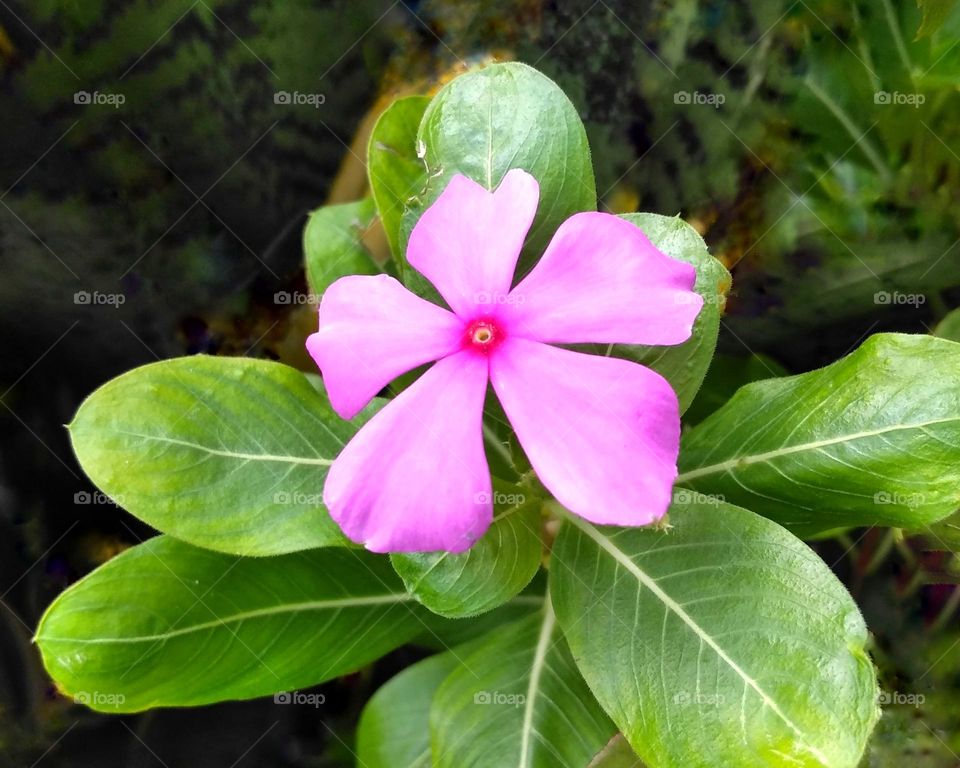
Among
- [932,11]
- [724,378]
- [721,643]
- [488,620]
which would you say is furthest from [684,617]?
[932,11]

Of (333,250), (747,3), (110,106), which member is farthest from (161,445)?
(747,3)

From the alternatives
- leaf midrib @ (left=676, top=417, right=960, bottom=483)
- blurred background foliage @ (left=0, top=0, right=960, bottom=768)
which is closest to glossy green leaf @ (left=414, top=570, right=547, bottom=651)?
blurred background foliage @ (left=0, top=0, right=960, bottom=768)

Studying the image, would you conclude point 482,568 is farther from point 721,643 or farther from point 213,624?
point 213,624

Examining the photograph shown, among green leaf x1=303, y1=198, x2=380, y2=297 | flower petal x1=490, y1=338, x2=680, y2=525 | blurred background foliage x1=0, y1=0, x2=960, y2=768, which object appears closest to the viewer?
flower petal x1=490, y1=338, x2=680, y2=525

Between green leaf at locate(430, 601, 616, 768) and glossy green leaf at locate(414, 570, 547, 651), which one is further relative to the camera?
glossy green leaf at locate(414, 570, 547, 651)

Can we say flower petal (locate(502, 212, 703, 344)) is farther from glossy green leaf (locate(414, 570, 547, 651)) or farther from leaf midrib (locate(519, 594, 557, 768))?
glossy green leaf (locate(414, 570, 547, 651))

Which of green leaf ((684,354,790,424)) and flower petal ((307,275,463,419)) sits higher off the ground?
flower petal ((307,275,463,419))

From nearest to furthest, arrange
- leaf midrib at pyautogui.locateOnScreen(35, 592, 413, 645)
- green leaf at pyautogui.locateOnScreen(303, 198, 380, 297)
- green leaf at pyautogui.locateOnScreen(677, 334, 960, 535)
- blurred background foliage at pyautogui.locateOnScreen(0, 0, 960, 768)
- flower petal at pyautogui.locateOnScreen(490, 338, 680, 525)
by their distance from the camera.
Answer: flower petal at pyautogui.locateOnScreen(490, 338, 680, 525), green leaf at pyautogui.locateOnScreen(677, 334, 960, 535), leaf midrib at pyautogui.locateOnScreen(35, 592, 413, 645), green leaf at pyautogui.locateOnScreen(303, 198, 380, 297), blurred background foliage at pyautogui.locateOnScreen(0, 0, 960, 768)

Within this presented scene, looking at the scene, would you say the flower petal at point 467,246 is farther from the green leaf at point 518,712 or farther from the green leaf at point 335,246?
the green leaf at point 518,712
